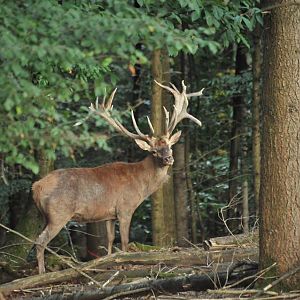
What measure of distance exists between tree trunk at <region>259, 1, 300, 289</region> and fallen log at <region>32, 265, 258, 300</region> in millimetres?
454

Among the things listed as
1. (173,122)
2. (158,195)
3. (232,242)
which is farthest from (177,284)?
(158,195)

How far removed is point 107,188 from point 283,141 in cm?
507

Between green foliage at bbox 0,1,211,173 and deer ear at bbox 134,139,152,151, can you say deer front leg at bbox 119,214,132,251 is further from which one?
green foliage at bbox 0,1,211,173

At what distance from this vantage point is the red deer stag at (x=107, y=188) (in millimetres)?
11414

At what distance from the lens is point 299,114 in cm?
750

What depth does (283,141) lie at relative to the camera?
24.6ft

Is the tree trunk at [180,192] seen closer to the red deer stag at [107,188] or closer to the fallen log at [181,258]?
the red deer stag at [107,188]

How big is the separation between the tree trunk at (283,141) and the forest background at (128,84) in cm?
2

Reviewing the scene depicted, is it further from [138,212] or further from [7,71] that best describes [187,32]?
[138,212]

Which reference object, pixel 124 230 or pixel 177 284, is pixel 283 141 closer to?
pixel 177 284

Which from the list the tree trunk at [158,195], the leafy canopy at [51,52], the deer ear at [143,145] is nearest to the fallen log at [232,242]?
the deer ear at [143,145]

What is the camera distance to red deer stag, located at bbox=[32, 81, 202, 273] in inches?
449

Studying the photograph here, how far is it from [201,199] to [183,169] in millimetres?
4398

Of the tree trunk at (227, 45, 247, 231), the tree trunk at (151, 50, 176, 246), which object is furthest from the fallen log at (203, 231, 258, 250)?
the tree trunk at (227, 45, 247, 231)
